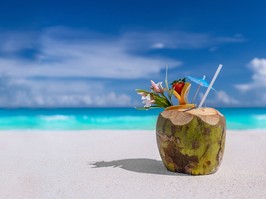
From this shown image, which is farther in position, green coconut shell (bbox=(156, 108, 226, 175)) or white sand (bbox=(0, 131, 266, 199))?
green coconut shell (bbox=(156, 108, 226, 175))

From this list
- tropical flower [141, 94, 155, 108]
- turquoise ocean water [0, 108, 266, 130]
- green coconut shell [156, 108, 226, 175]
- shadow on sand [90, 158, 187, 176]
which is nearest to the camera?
green coconut shell [156, 108, 226, 175]

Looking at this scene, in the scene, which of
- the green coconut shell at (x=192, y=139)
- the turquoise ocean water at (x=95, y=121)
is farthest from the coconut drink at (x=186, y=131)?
the turquoise ocean water at (x=95, y=121)

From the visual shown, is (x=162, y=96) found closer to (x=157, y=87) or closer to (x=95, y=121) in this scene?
(x=157, y=87)

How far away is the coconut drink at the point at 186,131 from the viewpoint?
14.2 feet

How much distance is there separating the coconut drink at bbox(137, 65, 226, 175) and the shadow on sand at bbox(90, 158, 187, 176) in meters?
0.14

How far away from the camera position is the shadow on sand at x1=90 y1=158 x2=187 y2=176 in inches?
186

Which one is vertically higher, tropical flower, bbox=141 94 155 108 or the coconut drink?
tropical flower, bbox=141 94 155 108

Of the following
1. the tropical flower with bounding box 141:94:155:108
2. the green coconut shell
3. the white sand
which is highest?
the tropical flower with bounding box 141:94:155:108

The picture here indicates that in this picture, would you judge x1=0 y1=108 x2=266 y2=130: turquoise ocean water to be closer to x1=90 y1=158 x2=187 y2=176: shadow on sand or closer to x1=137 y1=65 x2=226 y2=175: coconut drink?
x1=90 y1=158 x2=187 y2=176: shadow on sand

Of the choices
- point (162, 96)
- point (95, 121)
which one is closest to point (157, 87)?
point (162, 96)

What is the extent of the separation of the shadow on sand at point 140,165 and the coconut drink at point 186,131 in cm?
14

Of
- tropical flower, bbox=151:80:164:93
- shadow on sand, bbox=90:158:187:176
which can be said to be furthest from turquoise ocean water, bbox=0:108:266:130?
tropical flower, bbox=151:80:164:93

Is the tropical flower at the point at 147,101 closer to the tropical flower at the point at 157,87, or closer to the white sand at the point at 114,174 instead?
the tropical flower at the point at 157,87

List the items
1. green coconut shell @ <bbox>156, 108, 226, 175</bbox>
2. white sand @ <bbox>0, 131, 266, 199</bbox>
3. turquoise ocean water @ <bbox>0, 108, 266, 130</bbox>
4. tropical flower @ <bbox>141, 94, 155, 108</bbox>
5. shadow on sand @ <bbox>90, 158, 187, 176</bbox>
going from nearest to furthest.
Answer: white sand @ <bbox>0, 131, 266, 199</bbox>, green coconut shell @ <bbox>156, 108, 226, 175</bbox>, tropical flower @ <bbox>141, 94, 155, 108</bbox>, shadow on sand @ <bbox>90, 158, 187, 176</bbox>, turquoise ocean water @ <bbox>0, 108, 266, 130</bbox>
